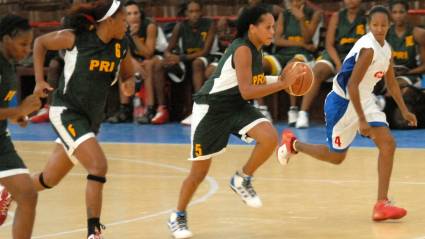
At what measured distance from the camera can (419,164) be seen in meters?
11.2

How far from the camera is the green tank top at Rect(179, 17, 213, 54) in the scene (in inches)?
639

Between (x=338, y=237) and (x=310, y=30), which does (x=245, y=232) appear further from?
(x=310, y=30)

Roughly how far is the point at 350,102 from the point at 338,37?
6.58m

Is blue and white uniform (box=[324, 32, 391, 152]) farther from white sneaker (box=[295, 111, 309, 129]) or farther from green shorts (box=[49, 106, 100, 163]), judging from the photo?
white sneaker (box=[295, 111, 309, 129])

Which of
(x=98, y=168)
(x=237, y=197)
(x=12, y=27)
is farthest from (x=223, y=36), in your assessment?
(x=12, y=27)

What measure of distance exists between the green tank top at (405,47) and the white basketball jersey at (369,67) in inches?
244

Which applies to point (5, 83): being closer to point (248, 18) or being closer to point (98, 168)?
point (98, 168)

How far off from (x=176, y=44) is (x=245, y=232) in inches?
348

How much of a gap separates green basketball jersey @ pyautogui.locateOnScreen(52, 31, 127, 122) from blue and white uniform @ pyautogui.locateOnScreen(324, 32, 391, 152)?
203 cm

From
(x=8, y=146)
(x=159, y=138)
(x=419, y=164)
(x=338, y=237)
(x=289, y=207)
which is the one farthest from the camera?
(x=159, y=138)

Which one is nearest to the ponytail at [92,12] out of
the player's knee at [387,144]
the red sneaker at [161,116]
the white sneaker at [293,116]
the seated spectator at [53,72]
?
the player's knee at [387,144]

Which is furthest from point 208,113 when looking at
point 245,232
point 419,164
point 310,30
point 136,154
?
point 310,30

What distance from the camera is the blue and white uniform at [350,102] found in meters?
8.45

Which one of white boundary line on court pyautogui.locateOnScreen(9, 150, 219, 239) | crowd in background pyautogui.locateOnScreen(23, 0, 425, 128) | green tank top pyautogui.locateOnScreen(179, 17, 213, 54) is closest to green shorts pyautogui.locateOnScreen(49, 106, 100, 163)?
white boundary line on court pyautogui.locateOnScreen(9, 150, 219, 239)
